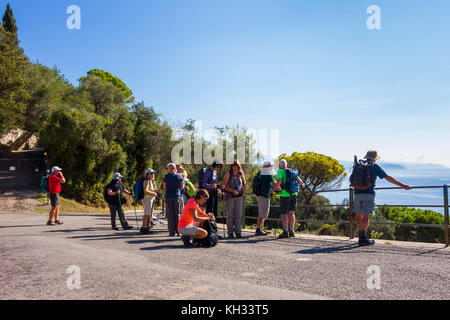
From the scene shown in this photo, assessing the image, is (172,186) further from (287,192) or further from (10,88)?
(10,88)

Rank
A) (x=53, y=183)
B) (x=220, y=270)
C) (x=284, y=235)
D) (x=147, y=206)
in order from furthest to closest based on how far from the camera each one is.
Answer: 1. (x=53, y=183)
2. (x=147, y=206)
3. (x=284, y=235)
4. (x=220, y=270)

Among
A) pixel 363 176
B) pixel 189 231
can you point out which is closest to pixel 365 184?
pixel 363 176

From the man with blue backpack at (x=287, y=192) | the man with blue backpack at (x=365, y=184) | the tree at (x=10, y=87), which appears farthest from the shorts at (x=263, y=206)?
the tree at (x=10, y=87)

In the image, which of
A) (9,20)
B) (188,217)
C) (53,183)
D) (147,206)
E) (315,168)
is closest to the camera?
(188,217)

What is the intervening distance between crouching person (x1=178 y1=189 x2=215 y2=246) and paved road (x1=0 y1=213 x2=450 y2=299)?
0.32 m

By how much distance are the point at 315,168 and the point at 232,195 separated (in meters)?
34.3

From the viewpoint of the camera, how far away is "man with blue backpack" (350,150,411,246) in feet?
24.4

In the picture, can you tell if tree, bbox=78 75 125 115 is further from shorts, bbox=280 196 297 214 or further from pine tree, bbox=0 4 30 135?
shorts, bbox=280 196 297 214

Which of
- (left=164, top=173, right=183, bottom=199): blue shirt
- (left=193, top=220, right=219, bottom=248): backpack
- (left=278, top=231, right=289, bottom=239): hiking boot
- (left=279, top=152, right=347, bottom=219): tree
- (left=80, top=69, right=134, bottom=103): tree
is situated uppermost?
(left=80, top=69, right=134, bottom=103): tree

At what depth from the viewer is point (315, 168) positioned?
41.7m

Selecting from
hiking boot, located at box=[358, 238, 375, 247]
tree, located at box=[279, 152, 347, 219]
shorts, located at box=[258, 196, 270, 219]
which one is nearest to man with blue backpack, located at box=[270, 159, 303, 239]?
shorts, located at box=[258, 196, 270, 219]
